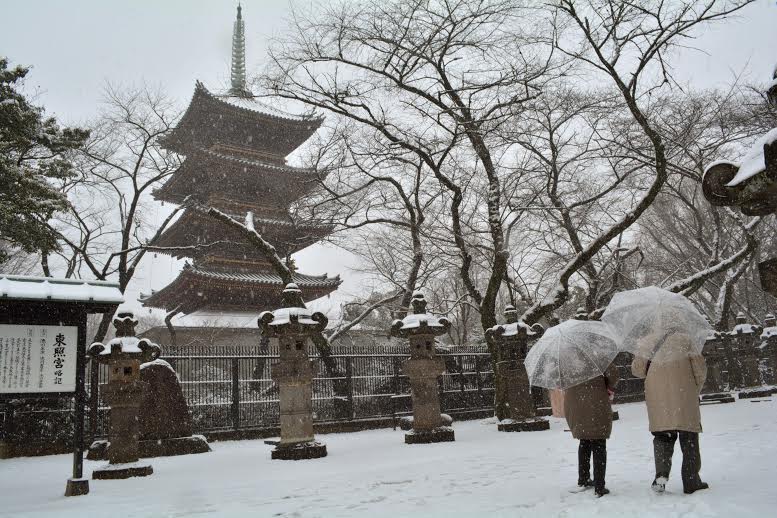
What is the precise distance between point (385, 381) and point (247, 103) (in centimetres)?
1557

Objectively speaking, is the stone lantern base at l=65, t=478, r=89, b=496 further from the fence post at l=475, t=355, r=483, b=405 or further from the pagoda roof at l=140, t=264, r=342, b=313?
the pagoda roof at l=140, t=264, r=342, b=313

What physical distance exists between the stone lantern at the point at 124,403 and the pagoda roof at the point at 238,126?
16.6 metres

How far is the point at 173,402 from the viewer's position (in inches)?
434

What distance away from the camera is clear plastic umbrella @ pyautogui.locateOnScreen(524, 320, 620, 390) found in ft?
17.7

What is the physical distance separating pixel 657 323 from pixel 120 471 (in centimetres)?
695

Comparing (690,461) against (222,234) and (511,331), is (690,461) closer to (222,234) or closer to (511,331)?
(511,331)

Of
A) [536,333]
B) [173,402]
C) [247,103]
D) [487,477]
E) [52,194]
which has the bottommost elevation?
[487,477]

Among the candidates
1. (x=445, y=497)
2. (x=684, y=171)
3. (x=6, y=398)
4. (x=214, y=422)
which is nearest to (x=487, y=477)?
(x=445, y=497)

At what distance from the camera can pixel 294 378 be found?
9.66 meters

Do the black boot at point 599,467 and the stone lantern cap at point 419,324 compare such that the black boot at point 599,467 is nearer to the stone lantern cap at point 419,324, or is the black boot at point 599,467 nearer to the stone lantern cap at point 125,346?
the stone lantern cap at point 419,324

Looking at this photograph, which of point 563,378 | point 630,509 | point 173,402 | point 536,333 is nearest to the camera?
point 630,509

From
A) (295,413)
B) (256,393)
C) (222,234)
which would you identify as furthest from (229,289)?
(295,413)

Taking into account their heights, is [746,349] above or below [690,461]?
above

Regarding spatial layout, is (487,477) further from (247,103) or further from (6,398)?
(247,103)
